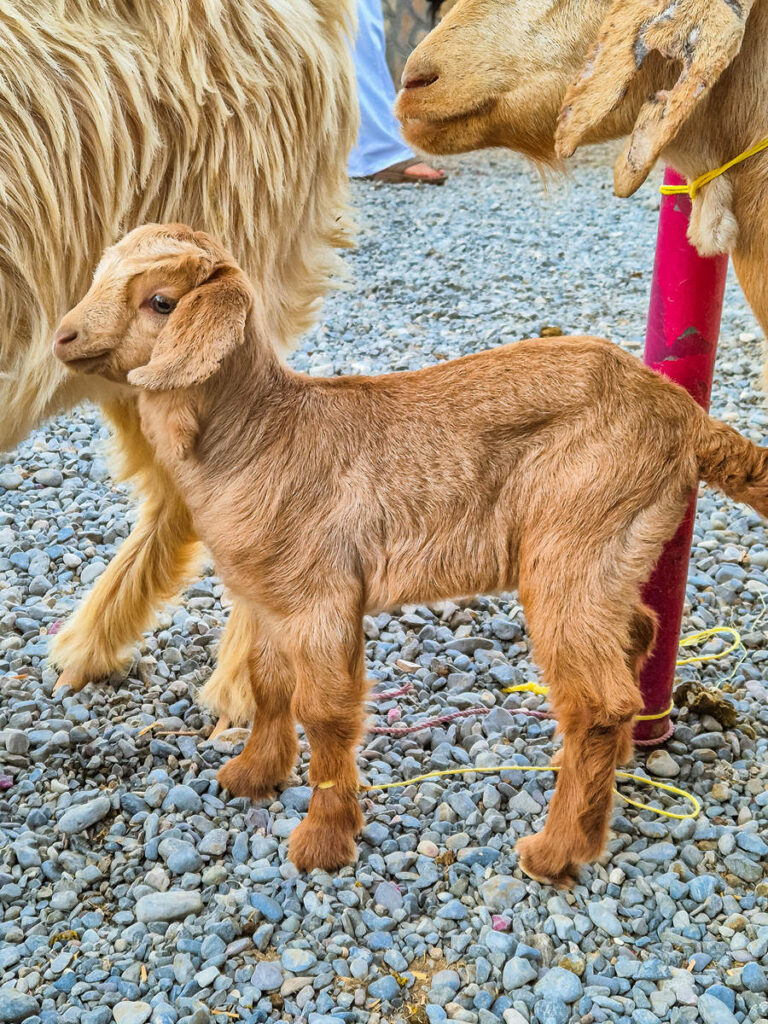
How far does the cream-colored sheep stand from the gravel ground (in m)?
0.58

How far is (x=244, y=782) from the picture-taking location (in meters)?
2.16

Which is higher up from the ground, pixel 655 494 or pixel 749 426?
pixel 655 494

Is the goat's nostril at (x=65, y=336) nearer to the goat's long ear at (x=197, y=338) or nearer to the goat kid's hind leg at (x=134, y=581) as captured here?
the goat's long ear at (x=197, y=338)

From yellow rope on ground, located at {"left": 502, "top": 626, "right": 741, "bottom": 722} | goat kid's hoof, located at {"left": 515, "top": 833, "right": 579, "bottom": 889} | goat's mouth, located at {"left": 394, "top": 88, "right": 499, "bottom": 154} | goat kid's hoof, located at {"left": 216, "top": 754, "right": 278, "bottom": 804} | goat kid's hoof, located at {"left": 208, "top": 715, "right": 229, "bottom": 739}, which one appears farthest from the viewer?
yellow rope on ground, located at {"left": 502, "top": 626, "right": 741, "bottom": 722}

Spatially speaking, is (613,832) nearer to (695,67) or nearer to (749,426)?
(695,67)

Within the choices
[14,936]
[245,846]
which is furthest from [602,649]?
[14,936]

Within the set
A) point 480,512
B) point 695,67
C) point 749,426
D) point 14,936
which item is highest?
point 695,67

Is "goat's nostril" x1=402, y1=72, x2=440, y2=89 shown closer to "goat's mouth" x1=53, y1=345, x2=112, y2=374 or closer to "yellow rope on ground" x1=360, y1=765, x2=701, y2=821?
"goat's mouth" x1=53, y1=345, x2=112, y2=374

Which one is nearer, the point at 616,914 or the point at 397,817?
the point at 616,914

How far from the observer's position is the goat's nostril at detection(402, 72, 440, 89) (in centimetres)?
149

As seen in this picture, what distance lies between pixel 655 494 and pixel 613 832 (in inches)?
30.5

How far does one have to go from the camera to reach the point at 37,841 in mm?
2078

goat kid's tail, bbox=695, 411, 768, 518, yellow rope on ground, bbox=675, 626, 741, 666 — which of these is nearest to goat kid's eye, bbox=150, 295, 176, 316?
goat kid's tail, bbox=695, 411, 768, 518

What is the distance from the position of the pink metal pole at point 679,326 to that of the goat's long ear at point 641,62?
2.32 feet
